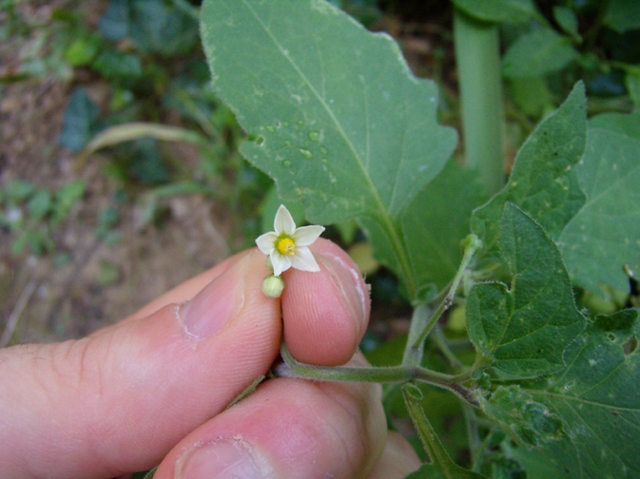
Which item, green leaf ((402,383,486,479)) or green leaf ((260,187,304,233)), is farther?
green leaf ((260,187,304,233))

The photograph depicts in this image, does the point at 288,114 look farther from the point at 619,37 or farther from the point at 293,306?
the point at 619,37

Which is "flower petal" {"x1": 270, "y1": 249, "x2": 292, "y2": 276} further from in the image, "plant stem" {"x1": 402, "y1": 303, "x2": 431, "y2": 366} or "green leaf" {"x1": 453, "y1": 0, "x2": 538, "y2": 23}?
"green leaf" {"x1": 453, "y1": 0, "x2": 538, "y2": 23}

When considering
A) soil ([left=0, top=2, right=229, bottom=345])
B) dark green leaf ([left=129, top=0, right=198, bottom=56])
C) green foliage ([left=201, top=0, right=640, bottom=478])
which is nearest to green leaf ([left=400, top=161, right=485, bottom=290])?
green foliage ([left=201, top=0, right=640, bottom=478])

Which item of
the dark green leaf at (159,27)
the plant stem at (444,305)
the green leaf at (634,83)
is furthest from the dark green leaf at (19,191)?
the green leaf at (634,83)

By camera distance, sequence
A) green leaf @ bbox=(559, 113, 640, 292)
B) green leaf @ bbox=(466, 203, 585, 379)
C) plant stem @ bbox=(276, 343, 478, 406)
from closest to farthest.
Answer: green leaf @ bbox=(466, 203, 585, 379) → plant stem @ bbox=(276, 343, 478, 406) → green leaf @ bbox=(559, 113, 640, 292)

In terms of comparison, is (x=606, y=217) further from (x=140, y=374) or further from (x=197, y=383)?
(x=140, y=374)

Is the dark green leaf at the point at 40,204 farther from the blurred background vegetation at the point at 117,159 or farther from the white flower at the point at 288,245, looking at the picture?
the white flower at the point at 288,245
